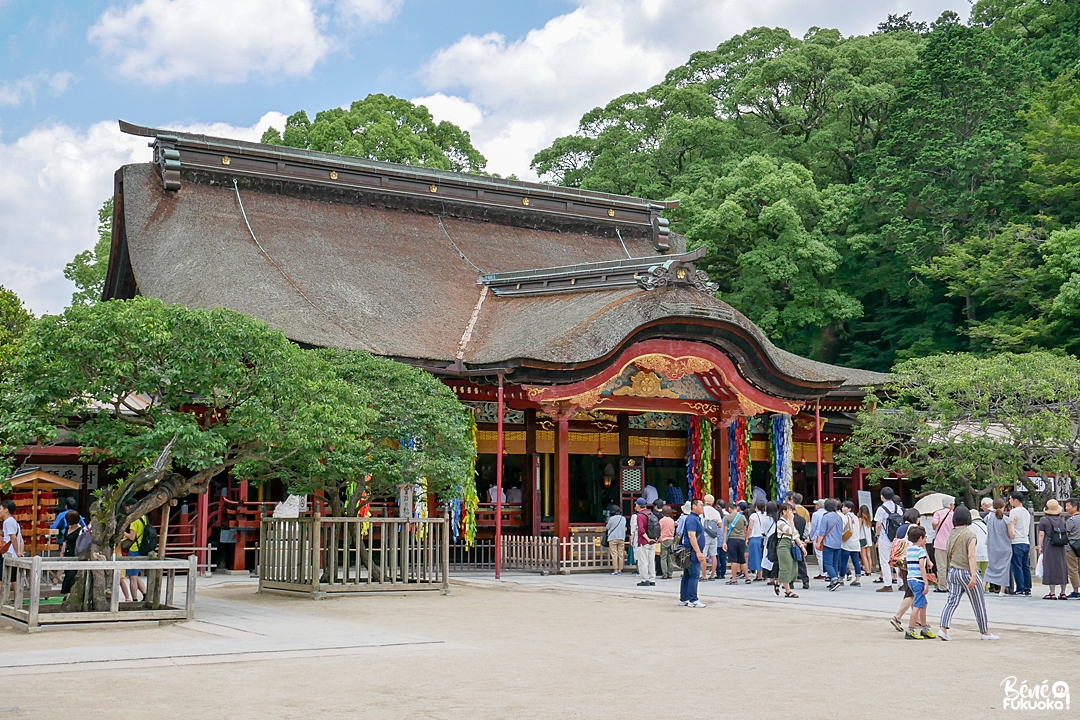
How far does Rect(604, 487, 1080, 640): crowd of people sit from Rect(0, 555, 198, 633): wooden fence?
629 centimetres

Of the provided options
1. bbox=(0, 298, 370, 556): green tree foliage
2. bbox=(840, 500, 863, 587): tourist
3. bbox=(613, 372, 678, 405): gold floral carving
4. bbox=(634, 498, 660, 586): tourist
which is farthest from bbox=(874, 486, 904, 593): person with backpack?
bbox=(0, 298, 370, 556): green tree foliage

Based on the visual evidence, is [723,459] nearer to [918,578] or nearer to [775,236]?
[775,236]

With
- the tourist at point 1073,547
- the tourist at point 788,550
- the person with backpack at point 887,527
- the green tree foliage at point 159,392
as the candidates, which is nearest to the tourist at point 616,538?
the tourist at point 788,550

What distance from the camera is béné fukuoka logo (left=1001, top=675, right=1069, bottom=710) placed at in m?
8.04

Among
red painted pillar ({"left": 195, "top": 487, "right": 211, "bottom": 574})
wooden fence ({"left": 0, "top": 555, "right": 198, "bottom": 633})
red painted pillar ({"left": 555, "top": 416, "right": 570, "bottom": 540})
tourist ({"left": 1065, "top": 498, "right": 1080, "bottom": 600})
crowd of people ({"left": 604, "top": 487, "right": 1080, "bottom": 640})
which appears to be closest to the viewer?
wooden fence ({"left": 0, "top": 555, "right": 198, "bottom": 633})

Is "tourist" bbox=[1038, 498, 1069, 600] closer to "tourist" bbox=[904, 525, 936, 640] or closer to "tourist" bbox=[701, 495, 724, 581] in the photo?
"tourist" bbox=[701, 495, 724, 581]

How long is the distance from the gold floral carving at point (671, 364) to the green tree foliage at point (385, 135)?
56.5ft

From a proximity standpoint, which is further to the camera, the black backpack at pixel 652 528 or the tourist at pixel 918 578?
the black backpack at pixel 652 528

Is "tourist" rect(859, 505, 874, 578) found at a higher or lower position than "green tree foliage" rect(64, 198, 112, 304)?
lower

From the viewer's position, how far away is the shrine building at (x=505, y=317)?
22.5 m

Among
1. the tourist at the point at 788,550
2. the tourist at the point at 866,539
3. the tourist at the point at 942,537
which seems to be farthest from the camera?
the tourist at the point at 866,539

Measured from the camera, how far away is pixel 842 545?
18.4 m

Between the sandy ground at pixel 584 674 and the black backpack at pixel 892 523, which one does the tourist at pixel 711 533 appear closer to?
the black backpack at pixel 892 523

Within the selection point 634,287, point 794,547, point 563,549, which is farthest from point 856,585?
point 634,287
